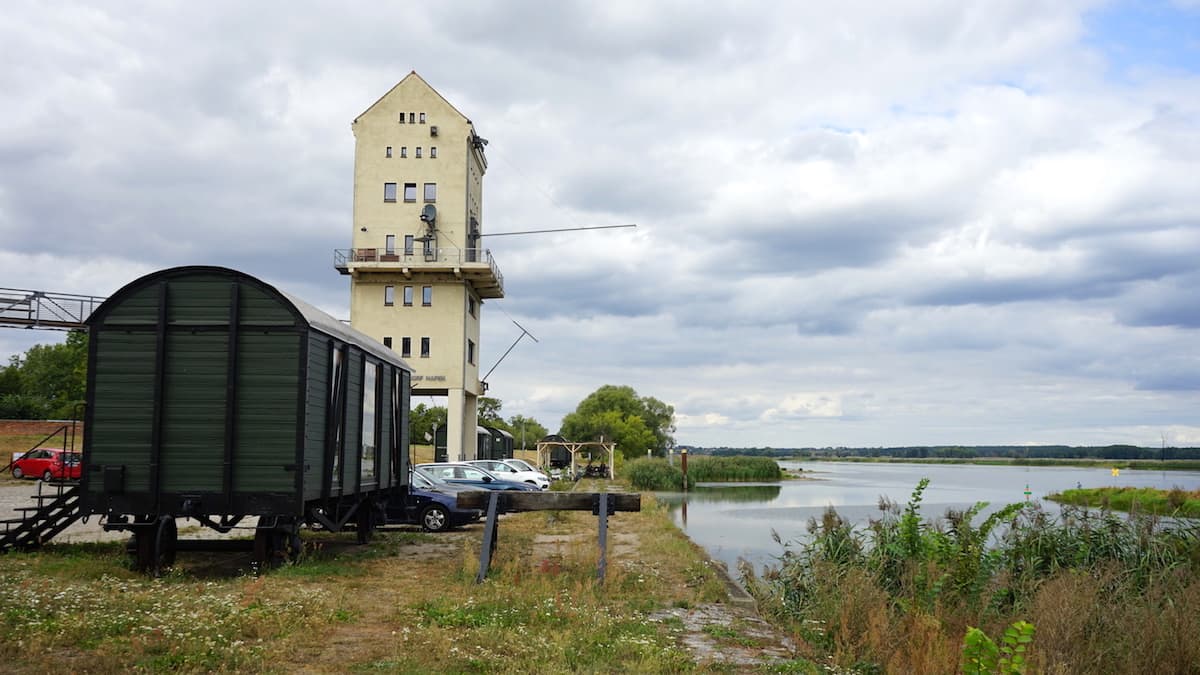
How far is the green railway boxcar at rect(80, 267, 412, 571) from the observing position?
1317 cm

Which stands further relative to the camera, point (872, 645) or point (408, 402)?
point (408, 402)

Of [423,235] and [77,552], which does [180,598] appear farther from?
[423,235]

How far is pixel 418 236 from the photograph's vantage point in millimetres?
47812

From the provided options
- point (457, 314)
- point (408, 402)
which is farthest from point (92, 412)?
point (457, 314)

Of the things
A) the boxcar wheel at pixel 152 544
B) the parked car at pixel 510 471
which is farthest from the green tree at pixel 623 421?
the boxcar wheel at pixel 152 544

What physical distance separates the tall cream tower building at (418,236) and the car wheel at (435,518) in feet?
81.9

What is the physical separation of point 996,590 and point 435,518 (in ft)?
43.0

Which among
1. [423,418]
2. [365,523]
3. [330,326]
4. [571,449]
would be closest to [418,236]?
[571,449]

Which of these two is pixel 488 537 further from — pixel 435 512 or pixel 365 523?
pixel 435 512

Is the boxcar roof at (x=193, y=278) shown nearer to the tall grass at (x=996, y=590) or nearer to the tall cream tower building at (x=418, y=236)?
the tall grass at (x=996, y=590)

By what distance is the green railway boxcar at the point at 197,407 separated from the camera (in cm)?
1317

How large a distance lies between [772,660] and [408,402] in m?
12.9

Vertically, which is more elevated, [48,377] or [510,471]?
[48,377]

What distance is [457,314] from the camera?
47.9 meters
